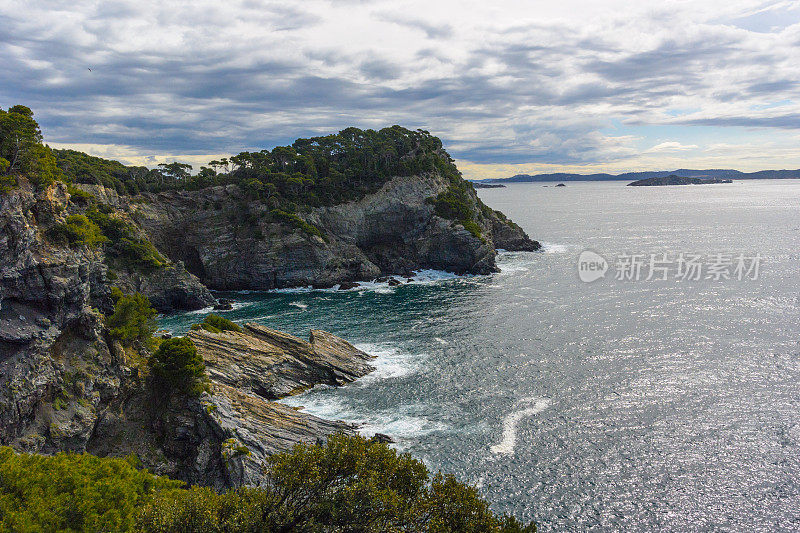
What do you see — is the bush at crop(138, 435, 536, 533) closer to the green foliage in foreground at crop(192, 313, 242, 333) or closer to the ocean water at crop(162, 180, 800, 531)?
the ocean water at crop(162, 180, 800, 531)

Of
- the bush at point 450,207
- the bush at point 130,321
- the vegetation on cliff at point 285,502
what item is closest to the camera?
the vegetation on cliff at point 285,502

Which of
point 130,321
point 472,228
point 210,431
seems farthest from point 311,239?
point 210,431

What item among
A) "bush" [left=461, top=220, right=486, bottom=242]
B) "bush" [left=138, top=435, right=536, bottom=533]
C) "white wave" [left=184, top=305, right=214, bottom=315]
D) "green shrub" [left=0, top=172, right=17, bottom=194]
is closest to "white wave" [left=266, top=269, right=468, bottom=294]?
"bush" [left=461, top=220, right=486, bottom=242]

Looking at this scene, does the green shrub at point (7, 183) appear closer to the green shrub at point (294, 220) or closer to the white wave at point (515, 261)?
the green shrub at point (294, 220)

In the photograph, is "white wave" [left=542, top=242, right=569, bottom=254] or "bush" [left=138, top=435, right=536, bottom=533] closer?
"bush" [left=138, top=435, right=536, bottom=533]

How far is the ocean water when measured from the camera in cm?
3903

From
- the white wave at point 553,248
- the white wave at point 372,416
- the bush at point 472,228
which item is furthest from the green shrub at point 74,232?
the white wave at point 553,248

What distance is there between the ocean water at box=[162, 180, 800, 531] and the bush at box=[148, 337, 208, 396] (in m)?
15.2

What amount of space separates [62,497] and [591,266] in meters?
123

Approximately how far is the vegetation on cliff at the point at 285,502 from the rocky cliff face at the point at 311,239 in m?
A: 93.0

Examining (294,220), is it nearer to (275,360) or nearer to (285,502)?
(275,360)

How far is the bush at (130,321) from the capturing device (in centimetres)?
4741

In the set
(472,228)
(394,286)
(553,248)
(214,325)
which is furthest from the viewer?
(553,248)

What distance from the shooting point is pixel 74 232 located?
44188 mm
